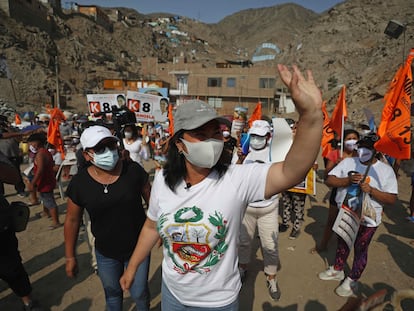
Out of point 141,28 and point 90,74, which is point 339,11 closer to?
point 90,74

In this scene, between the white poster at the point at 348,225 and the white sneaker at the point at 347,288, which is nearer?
the white poster at the point at 348,225

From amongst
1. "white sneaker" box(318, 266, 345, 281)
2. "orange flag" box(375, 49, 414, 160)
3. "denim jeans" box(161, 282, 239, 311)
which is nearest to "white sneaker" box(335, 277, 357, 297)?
"white sneaker" box(318, 266, 345, 281)

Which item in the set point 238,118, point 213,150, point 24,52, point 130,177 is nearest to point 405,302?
point 213,150

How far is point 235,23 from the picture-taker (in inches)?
6949

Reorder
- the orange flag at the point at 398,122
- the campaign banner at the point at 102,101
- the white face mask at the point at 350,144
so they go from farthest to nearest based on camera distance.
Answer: the campaign banner at the point at 102,101
the white face mask at the point at 350,144
the orange flag at the point at 398,122

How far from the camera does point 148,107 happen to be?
7.55m

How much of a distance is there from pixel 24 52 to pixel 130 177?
52454 mm

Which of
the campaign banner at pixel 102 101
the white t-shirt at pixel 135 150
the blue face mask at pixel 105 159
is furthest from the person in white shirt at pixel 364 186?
the campaign banner at pixel 102 101

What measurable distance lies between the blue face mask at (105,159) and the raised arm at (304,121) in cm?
160

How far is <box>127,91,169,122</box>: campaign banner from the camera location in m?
7.41

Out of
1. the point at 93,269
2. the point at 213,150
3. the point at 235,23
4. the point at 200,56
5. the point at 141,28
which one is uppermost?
the point at 235,23

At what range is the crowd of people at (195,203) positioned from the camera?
1.43m

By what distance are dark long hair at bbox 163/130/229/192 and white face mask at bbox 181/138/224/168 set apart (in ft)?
0.31

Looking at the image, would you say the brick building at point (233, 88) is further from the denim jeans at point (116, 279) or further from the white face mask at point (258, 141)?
the denim jeans at point (116, 279)
